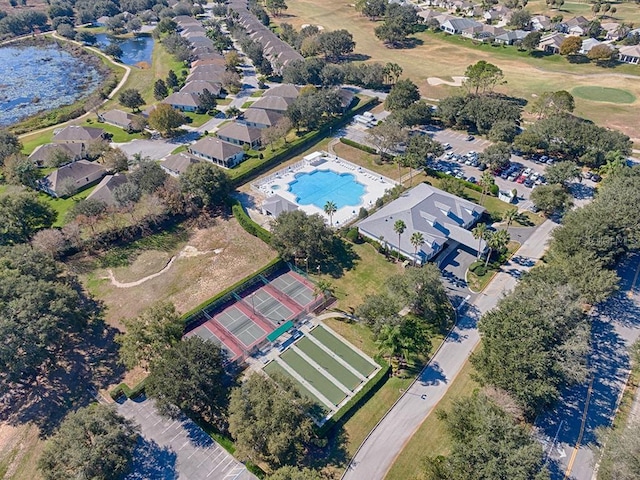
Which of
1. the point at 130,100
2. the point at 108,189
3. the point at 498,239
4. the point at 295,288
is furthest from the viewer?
the point at 130,100

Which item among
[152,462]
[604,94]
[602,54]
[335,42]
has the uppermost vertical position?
[602,54]

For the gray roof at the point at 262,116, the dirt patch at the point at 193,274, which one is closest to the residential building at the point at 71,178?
the dirt patch at the point at 193,274

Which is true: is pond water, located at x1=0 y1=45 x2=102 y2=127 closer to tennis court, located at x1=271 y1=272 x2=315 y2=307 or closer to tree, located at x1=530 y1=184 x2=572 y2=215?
tennis court, located at x1=271 y1=272 x2=315 y2=307

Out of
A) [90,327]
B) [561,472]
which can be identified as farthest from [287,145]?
[561,472]

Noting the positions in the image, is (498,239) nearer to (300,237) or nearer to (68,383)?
(300,237)

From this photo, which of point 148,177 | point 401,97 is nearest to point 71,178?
point 148,177

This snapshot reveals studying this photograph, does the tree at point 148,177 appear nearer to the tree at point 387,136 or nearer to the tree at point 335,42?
the tree at point 387,136
